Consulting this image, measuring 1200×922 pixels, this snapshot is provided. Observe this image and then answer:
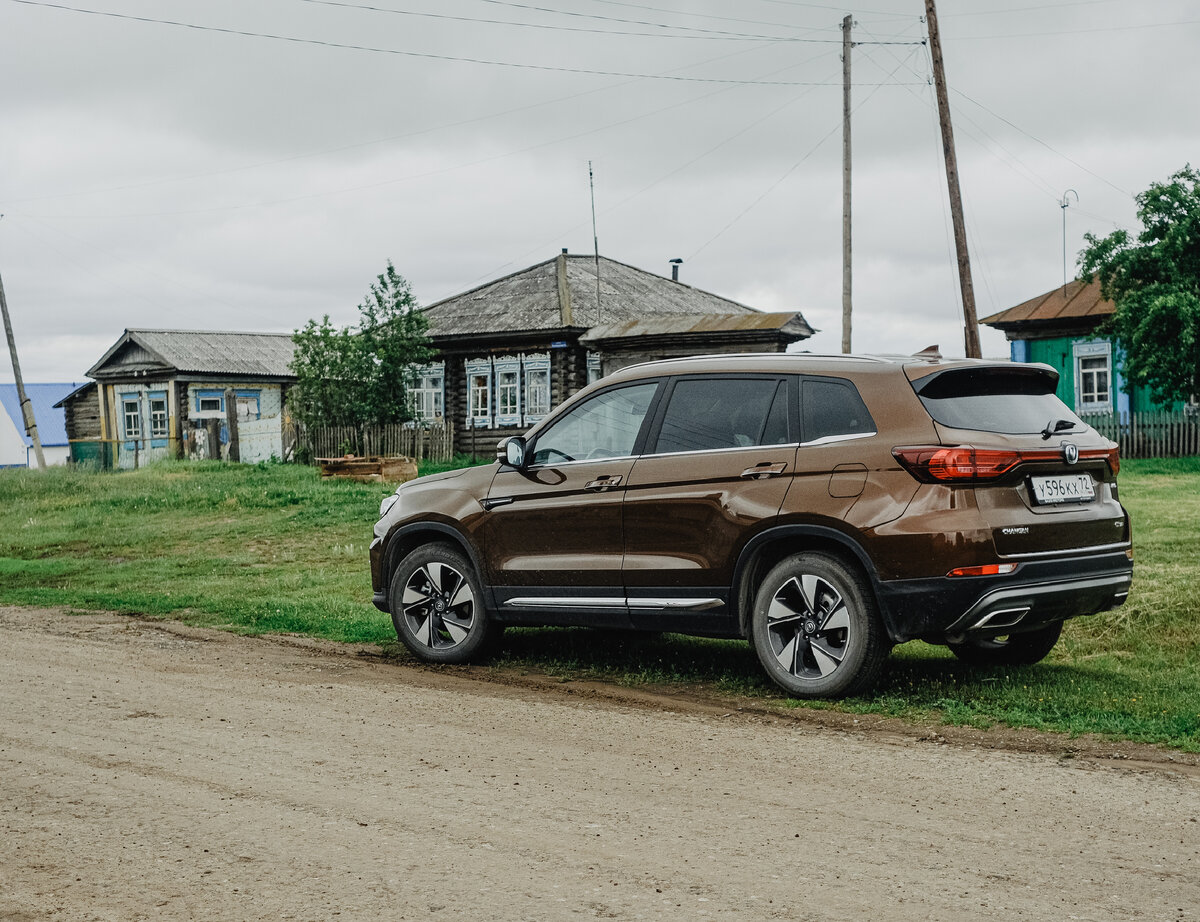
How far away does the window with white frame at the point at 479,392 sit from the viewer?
35.8 meters

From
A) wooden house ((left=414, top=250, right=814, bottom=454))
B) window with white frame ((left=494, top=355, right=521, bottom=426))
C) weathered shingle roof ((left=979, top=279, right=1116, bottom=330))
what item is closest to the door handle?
wooden house ((left=414, top=250, right=814, bottom=454))

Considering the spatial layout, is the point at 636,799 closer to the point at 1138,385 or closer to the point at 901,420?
the point at 901,420

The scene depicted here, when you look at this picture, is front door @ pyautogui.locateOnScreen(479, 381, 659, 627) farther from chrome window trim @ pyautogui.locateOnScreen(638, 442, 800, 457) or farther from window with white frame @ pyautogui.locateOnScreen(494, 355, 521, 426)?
window with white frame @ pyautogui.locateOnScreen(494, 355, 521, 426)

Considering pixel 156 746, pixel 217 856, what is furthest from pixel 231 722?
pixel 217 856

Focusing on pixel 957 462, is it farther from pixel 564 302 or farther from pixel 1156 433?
pixel 564 302

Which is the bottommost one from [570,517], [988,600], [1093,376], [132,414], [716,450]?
[988,600]

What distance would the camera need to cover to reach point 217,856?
4.16m

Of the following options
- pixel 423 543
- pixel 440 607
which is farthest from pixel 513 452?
pixel 440 607

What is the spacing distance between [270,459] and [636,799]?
33.0 m

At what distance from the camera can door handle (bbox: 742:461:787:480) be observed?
22.6ft

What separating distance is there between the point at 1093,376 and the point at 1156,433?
443 centimetres

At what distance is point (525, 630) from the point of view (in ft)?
31.4

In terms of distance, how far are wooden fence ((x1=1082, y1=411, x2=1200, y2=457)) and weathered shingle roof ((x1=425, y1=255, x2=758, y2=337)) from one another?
38.2 feet

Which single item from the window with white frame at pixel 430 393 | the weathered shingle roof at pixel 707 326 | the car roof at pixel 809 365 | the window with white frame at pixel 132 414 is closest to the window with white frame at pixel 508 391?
the window with white frame at pixel 430 393
